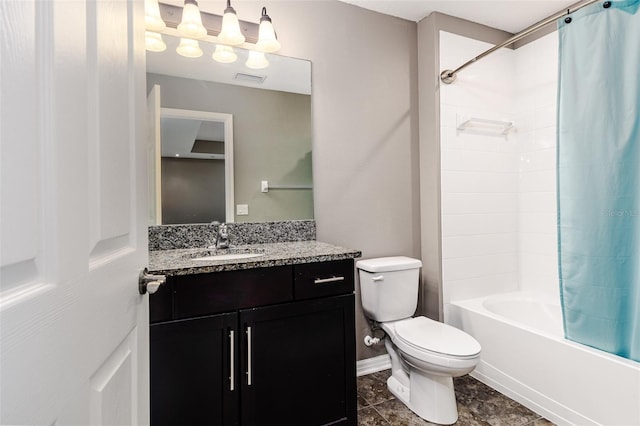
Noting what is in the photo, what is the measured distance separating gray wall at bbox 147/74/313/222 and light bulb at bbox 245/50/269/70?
5.3 inches

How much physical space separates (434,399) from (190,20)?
2.31m

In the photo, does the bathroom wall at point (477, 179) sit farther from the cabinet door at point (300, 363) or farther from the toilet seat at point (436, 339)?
the cabinet door at point (300, 363)

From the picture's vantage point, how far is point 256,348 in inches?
52.9

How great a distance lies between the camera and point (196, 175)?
1.77m

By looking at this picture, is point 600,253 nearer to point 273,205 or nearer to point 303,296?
point 303,296

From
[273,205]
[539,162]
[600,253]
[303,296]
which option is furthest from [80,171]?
[539,162]

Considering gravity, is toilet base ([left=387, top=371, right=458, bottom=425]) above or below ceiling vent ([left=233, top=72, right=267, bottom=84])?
below

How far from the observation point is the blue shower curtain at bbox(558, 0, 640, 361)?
150cm

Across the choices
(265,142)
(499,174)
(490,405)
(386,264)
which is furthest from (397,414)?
(499,174)

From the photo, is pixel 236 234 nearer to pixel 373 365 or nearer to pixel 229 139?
pixel 229 139

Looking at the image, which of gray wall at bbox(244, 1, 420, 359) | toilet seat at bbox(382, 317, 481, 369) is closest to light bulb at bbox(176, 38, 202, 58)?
gray wall at bbox(244, 1, 420, 359)

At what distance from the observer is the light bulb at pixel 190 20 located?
164 cm

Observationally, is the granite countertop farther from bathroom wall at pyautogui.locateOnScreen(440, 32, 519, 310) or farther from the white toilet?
bathroom wall at pyautogui.locateOnScreen(440, 32, 519, 310)

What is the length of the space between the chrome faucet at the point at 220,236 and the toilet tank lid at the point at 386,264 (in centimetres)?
81
